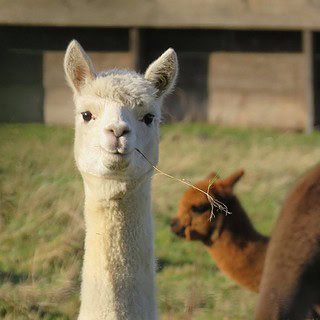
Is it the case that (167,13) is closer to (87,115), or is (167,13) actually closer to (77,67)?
(77,67)

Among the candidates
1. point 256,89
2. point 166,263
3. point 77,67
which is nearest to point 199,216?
point 166,263

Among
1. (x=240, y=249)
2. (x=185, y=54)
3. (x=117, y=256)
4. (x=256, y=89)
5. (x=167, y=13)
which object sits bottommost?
(x=240, y=249)

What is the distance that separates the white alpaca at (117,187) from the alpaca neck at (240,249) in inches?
103

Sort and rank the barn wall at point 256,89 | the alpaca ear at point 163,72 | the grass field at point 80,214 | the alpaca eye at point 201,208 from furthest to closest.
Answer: the barn wall at point 256,89
the alpaca eye at point 201,208
the grass field at point 80,214
the alpaca ear at point 163,72

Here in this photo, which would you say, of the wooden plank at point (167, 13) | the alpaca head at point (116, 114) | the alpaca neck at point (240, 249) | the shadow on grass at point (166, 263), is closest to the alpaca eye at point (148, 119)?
the alpaca head at point (116, 114)

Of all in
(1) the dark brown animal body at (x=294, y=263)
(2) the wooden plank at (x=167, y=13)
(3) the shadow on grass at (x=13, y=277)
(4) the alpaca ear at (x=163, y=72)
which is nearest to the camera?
(4) the alpaca ear at (x=163, y=72)

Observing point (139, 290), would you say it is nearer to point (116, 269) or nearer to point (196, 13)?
point (116, 269)

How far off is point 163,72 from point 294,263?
81.8 inches

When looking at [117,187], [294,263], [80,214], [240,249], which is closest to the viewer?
[117,187]

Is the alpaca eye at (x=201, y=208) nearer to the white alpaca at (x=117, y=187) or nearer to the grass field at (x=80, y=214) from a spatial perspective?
the grass field at (x=80, y=214)

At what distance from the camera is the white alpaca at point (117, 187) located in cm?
399

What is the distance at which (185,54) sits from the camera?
46.8ft

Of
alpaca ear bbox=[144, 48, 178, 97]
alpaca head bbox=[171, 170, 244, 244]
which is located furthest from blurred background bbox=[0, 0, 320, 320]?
alpaca ear bbox=[144, 48, 178, 97]

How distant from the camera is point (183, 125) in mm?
13328
